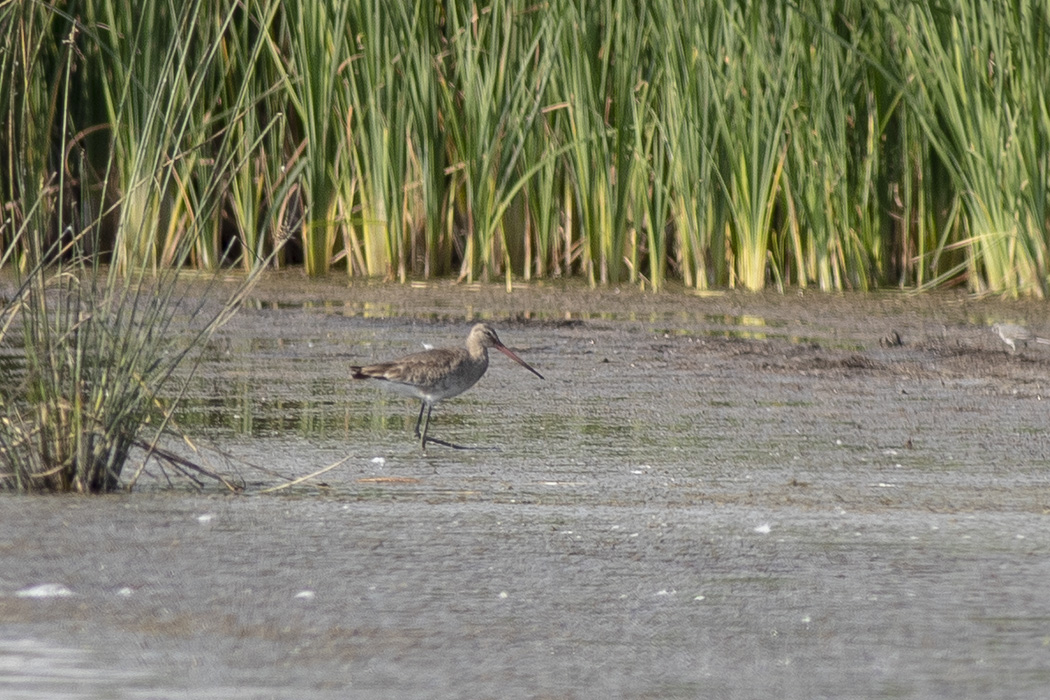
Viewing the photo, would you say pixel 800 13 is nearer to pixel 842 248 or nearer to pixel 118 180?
pixel 842 248

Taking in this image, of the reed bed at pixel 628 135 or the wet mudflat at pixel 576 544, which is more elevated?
the reed bed at pixel 628 135

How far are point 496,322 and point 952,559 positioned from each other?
4703mm

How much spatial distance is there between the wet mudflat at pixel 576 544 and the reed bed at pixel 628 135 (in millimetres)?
2101

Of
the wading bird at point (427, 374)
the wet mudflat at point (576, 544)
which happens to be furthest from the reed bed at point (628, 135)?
the wading bird at point (427, 374)

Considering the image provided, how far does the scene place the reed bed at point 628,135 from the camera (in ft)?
29.5

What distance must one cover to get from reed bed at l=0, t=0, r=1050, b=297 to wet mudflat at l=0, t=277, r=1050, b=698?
6.89 feet

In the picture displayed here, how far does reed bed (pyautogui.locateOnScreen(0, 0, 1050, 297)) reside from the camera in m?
8.98

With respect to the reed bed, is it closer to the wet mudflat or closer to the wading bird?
the wet mudflat

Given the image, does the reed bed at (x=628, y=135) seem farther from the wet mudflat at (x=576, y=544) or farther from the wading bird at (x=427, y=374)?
the wading bird at (x=427, y=374)

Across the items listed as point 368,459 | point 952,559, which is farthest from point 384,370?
point 952,559

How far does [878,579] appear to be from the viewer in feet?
12.0

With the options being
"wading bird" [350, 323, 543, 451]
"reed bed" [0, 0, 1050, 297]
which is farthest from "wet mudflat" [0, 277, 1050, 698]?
"reed bed" [0, 0, 1050, 297]

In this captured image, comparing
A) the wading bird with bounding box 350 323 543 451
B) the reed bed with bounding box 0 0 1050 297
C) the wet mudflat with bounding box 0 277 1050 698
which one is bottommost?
the wet mudflat with bounding box 0 277 1050 698

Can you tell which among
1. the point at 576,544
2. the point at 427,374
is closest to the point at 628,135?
the point at 427,374
